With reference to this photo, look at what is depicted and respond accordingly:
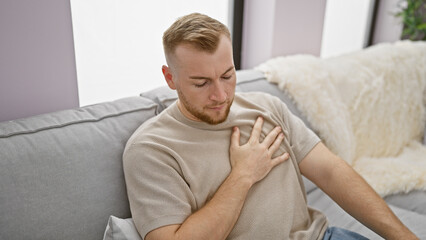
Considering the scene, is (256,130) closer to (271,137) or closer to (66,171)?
(271,137)

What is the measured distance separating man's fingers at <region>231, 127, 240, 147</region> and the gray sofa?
12.1 inches

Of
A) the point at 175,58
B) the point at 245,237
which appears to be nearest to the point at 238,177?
the point at 245,237

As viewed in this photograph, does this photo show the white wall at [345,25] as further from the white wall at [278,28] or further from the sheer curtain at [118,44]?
the sheer curtain at [118,44]

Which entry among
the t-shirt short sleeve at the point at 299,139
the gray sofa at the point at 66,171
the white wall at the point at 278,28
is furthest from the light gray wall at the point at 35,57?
the white wall at the point at 278,28

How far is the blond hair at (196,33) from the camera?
3.49ft

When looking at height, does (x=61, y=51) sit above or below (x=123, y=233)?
above

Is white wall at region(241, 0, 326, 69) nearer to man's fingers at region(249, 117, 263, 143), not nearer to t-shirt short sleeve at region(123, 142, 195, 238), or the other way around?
man's fingers at region(249, 117, 263, 143)

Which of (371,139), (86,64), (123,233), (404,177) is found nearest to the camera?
(123,233)

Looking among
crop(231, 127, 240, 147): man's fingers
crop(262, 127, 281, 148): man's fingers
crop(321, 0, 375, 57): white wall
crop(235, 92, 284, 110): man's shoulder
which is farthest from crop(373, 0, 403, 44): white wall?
crop(231, 127, 240, 147): man's fingers

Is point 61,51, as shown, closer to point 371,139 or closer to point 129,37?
point 129,37

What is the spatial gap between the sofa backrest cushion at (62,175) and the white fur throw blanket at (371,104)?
0.88 meters

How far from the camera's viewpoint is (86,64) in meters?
1.56

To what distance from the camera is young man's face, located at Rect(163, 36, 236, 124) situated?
3.53 feet

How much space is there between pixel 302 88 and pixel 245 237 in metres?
0.85
